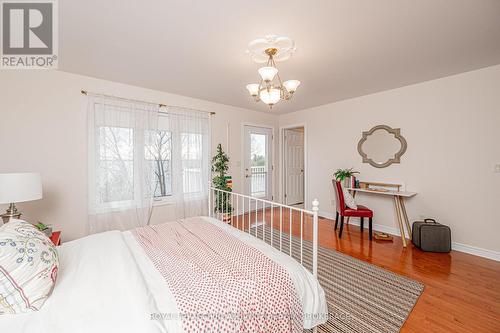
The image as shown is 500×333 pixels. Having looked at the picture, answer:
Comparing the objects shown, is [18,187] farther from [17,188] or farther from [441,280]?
[441,280]

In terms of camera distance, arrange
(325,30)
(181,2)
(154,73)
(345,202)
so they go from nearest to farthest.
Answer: (181,2)
(325,30)
(154,73)
(345,202)

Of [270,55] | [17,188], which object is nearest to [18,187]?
[17,188]

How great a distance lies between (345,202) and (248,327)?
2902 millimetres

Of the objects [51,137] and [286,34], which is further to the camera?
[51,137]

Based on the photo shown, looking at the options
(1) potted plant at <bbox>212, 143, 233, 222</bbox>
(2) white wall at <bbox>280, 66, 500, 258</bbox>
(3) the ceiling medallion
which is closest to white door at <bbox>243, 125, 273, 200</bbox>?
(1) potted plant at <bbox>212, 143, 233, 222</bbox>

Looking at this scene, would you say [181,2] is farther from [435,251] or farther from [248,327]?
[435,251]

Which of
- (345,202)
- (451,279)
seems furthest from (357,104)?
(451,279)

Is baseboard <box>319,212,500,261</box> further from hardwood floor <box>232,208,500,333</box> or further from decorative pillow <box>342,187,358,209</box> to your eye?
decorative pillow <box>342,187,358,209</box>

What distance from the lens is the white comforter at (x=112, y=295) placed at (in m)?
0.86

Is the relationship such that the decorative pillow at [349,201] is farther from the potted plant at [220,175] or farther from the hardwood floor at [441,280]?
the potted plant at [220,175]

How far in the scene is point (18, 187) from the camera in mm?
1855

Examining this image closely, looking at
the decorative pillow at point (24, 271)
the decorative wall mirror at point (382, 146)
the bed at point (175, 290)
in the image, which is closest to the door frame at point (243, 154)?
the decorative wall mirror at point (382, 146)

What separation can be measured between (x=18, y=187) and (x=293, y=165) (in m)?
4.95

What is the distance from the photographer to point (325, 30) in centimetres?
188
